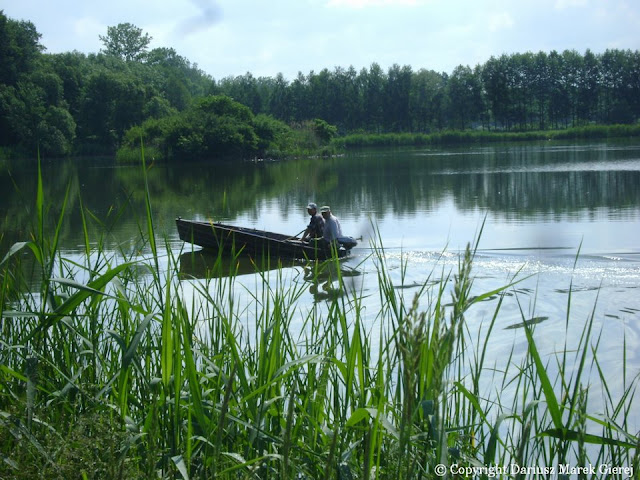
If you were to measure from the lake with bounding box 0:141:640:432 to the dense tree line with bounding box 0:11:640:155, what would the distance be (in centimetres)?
2283

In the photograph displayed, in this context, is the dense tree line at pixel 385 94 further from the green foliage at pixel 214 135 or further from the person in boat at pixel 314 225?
the person in boat at pixel 314 225

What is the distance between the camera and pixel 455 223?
55.6 ft

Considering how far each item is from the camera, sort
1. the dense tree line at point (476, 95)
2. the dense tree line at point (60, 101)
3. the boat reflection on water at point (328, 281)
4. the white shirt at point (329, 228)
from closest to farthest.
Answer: the boat reflection on water at point (328, 281) < the white shirt at point (329, 228) < the dense tree line at point (60, 101) < the dense tree line at point (476, 95)

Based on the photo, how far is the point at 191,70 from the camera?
140 m

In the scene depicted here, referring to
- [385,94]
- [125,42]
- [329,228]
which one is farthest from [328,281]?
[125,42]

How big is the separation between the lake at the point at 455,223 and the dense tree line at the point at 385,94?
2283 centimetres

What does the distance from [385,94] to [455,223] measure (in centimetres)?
6492

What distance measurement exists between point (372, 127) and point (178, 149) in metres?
40.3

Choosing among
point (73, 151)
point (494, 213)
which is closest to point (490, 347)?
point (494, 213)

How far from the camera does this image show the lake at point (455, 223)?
7.06 metres

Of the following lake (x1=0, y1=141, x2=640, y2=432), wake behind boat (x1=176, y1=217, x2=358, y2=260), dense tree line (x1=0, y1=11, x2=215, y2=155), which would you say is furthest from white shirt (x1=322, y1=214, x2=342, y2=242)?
dense tree line (x1=0, y1=11, x2=215, y2=155)

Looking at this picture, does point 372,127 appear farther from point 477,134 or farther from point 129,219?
point 129,219

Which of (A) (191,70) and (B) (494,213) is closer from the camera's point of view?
(B) (494,213)

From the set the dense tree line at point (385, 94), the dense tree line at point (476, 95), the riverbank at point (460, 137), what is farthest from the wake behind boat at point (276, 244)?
the dense tree line at point (476, 95)
